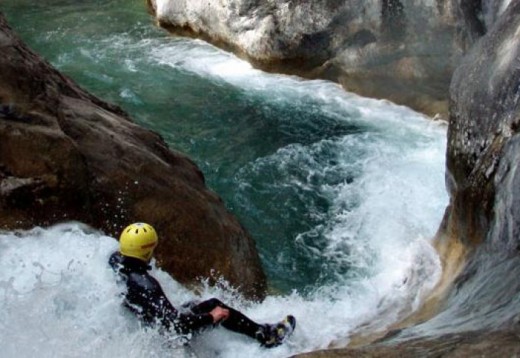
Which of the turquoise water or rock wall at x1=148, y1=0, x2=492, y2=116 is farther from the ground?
rock wall at x1=148, y1=0, x2=492, y2=116

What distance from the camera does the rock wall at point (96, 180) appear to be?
19.8 ft

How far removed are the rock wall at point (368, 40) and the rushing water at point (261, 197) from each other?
41 centimetres

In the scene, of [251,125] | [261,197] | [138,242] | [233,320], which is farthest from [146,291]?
[251,125]

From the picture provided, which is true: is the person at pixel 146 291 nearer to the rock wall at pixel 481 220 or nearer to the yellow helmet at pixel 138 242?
the yellow helmet at pixel 138 242

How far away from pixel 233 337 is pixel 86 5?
51.0ft

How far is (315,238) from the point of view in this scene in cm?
867

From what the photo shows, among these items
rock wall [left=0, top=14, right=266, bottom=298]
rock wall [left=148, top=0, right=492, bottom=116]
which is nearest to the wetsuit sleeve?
rock wall [left=0, top=14, right=266, bottom=298]

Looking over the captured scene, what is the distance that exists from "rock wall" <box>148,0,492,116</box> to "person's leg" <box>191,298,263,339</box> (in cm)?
749

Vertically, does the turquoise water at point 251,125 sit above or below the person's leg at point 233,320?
below

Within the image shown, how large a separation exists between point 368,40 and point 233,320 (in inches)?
342

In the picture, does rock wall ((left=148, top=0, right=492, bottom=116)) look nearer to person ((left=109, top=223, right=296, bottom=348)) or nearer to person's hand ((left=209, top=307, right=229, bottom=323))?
person's hand ((left=209, top=307, right=229, bottom=323))

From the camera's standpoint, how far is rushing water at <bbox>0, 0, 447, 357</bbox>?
17.6 feet

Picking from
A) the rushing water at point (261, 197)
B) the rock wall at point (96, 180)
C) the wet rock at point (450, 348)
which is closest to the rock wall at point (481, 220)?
the wet rock at point (450, 348)

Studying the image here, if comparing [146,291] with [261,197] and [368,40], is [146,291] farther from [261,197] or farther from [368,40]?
[368,40]
